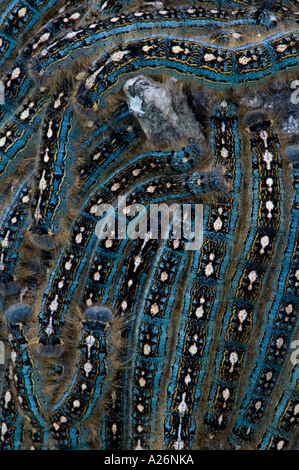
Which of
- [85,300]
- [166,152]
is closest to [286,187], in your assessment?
[166,152]

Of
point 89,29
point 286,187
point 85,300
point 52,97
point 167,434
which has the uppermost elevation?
point 89,29

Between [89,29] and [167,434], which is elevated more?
[89,29]

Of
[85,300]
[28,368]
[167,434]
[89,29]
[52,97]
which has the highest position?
[89,29]

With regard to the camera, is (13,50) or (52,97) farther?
(13,50)

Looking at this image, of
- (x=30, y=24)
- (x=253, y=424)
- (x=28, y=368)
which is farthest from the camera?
(x=30, y=24)

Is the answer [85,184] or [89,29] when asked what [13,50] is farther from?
[85,184]

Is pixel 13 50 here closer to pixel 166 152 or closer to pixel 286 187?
pixel 166 152

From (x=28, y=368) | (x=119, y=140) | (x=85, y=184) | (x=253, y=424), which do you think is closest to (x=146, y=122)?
(x=119, y=140)

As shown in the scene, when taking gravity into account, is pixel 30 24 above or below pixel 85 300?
above

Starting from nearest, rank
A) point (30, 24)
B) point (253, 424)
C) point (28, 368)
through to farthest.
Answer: point (253, 424)
point (28, 368)
point (30, 24)
